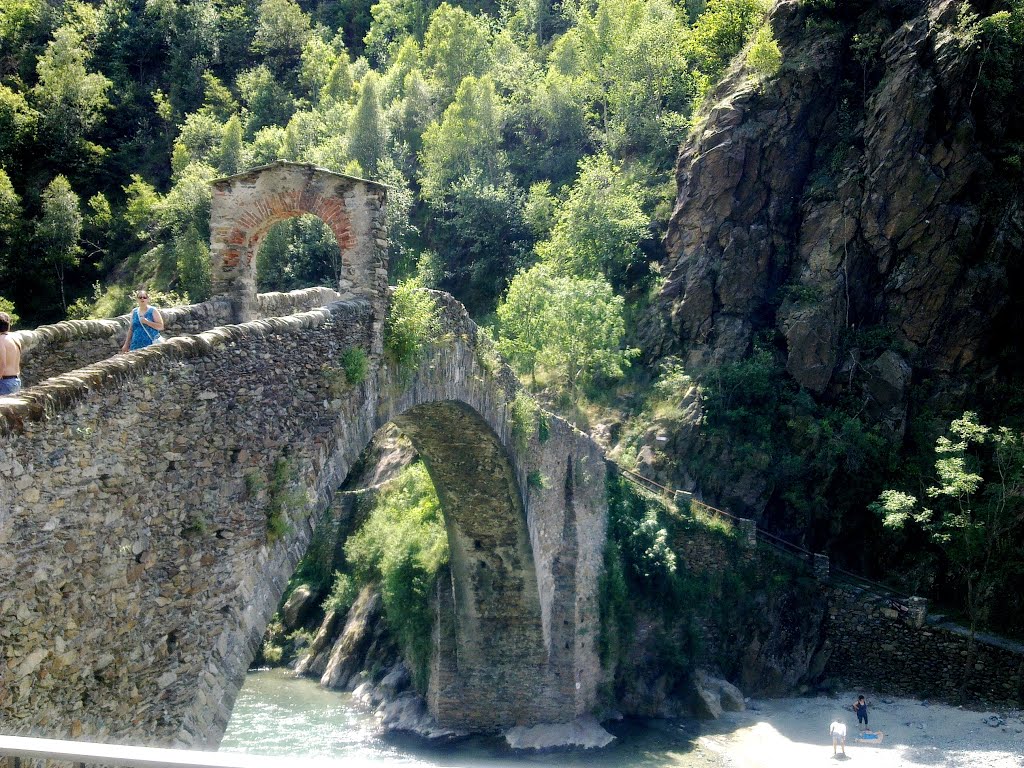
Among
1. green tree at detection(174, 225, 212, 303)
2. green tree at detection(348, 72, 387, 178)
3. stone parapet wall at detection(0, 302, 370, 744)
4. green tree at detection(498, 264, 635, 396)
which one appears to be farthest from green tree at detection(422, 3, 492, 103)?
stone parapet wall at detection(0, 302, 370, 744)

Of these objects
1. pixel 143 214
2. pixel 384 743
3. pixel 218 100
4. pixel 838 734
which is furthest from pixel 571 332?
pixel 218 100

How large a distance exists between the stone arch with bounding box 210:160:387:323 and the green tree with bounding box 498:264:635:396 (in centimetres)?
1788

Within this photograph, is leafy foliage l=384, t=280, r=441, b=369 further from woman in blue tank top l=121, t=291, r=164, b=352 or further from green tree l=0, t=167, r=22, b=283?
green tree l=0, t=167, r=22, b=283

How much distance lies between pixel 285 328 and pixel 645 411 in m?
19.7

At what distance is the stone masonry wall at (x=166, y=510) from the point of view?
23.3 ft

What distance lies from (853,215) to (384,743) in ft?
65.8

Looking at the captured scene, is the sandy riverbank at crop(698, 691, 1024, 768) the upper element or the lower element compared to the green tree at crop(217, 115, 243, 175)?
lower

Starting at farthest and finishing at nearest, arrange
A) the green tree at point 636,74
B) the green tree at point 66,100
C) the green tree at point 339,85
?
1. the green tree at point 339,85
2. the green tree at point 66,100
3. the green tree at point 636,74

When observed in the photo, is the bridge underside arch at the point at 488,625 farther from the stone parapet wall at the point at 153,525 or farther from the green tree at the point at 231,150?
the green tree at the point at 231,150

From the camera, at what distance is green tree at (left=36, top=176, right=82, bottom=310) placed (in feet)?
139

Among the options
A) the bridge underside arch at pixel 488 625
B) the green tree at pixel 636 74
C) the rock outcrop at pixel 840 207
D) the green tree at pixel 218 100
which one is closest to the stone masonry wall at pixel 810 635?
the bridge underside arch at pixel 488 625

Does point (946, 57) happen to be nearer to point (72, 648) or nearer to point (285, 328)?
point (285, 328)

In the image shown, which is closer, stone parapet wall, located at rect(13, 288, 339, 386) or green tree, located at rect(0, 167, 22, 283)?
stone parapet wall, located at rect(13, 288, 339, 386)

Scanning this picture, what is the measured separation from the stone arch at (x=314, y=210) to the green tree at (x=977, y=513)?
1678 cm
